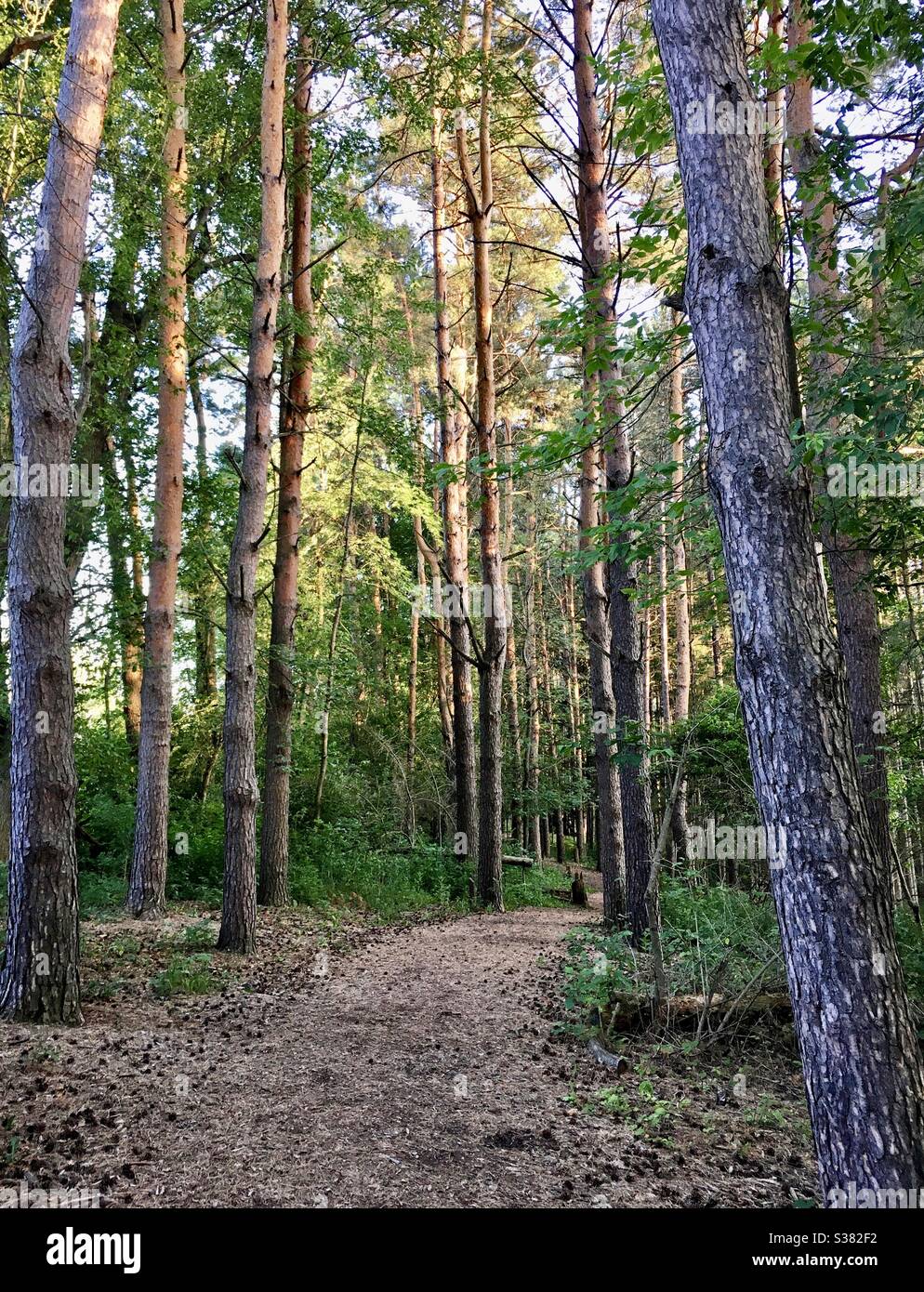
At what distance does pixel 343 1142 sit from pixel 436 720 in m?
16.1

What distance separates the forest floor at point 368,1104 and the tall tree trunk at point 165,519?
87.2 inches

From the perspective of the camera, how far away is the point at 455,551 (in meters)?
13.2

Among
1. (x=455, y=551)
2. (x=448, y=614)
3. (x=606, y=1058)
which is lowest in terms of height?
(x=606, y=1058)

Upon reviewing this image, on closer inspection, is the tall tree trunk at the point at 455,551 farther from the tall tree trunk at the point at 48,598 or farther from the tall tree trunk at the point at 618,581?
the tall tree trunk at the point at 48,598

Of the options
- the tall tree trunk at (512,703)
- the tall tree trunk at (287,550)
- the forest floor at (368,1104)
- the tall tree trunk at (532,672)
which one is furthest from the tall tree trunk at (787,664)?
the tall tree trunk at (532,672)

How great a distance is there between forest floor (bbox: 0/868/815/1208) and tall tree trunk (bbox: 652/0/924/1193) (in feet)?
3.65

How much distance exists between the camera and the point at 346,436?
49.5 feet

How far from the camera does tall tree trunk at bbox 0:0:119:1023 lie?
5.01 metres

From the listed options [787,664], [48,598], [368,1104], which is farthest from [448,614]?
[787,664]

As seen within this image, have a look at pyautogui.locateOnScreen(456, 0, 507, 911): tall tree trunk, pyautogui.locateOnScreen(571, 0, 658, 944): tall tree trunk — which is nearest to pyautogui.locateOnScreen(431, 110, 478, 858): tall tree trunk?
pyautogui.locateOnScreen(456, 0, 507, 911): tall tree trunk

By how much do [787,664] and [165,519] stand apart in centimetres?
840

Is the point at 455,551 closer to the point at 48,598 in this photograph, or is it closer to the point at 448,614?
the point at 448,614

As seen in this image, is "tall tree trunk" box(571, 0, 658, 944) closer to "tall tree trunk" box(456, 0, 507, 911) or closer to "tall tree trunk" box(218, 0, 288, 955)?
"tall tree trunk" box(456, 0, 507, 911)

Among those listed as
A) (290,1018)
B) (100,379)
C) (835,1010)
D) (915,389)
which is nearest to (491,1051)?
(290,1018)
